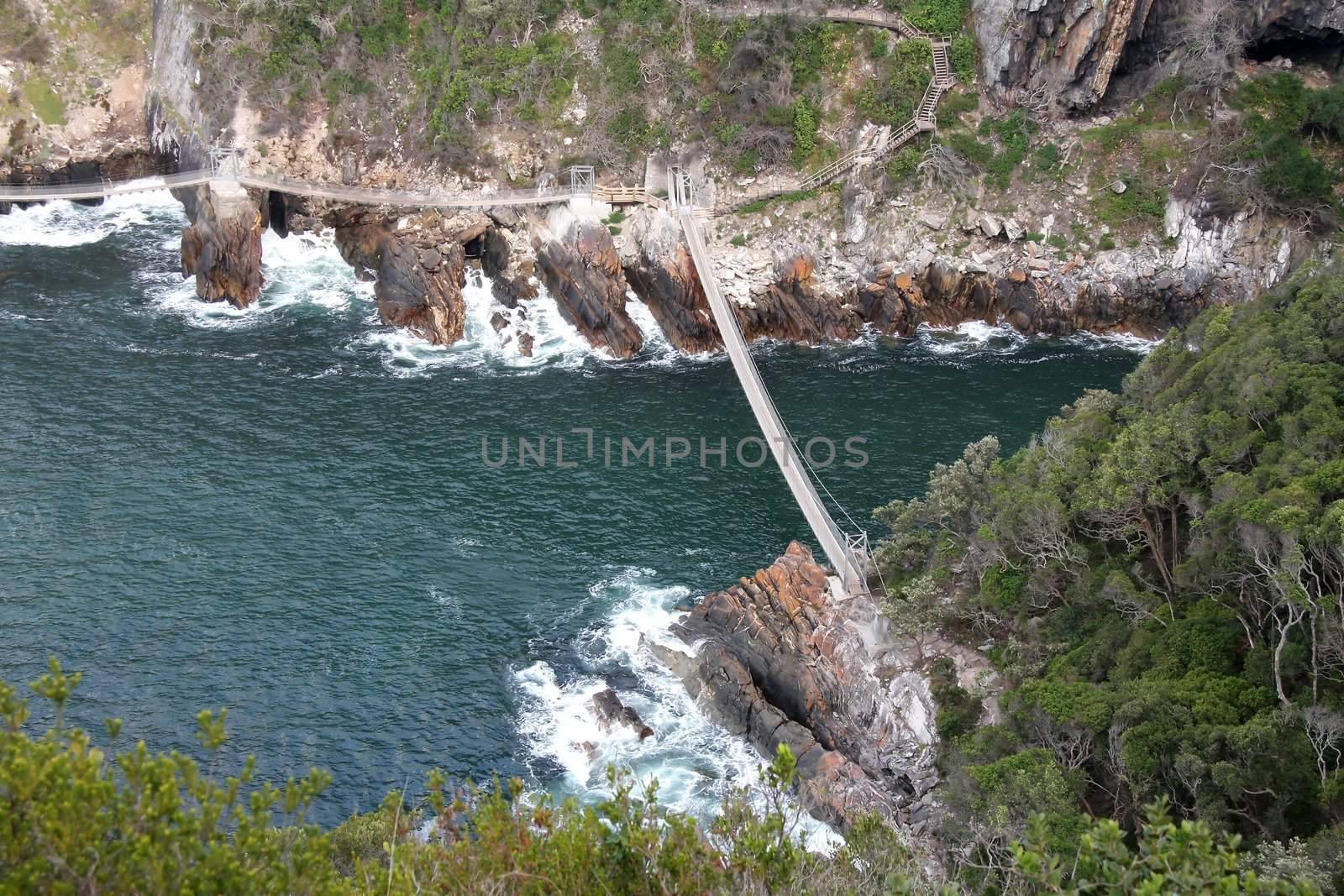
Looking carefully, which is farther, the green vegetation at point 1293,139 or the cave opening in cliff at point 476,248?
the cave opening in cliff at point 476,248

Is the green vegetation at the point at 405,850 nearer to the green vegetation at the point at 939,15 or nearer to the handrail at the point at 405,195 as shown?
the handrail at the point at 405,195

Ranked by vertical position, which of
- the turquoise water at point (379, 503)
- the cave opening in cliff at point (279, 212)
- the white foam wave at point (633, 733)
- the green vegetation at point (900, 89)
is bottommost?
the white foam wave at point (633, 733)

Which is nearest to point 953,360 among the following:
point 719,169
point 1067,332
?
point 1067,332

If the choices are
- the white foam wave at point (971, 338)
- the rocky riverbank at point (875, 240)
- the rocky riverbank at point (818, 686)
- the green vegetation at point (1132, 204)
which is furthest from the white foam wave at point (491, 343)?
the green vegetation at point (1132, 204)

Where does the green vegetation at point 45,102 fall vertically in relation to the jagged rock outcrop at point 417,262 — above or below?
above

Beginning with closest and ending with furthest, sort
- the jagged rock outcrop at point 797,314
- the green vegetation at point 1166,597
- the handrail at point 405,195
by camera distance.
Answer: the green vegetation at point 1166,597 < the jagged rock outcrop at point 797,314 < the handrail at point 405,195

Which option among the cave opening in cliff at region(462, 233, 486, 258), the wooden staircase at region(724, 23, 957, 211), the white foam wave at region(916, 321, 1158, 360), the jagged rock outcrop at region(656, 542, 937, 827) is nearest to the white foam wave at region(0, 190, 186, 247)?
the cave opening in cliff at region(462, 233, 486, 258)

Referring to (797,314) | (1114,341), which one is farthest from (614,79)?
(1114,341)

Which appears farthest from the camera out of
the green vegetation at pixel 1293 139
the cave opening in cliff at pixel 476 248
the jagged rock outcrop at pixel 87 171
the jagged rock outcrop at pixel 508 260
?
the jagged rock outcrop at pixel 87 171

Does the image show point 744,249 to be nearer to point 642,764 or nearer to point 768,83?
point 768,83
